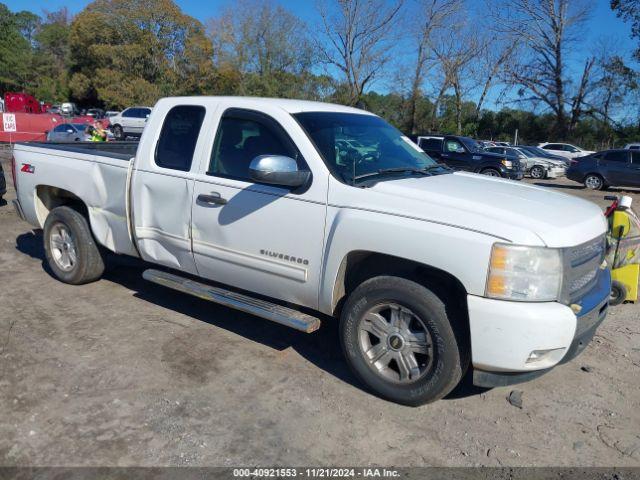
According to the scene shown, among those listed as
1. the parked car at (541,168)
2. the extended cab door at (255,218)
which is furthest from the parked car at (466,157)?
the extended cab door at (255,218)

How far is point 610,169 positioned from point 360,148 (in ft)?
60.3

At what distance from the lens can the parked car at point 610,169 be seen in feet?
63.3

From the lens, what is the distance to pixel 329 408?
363cm

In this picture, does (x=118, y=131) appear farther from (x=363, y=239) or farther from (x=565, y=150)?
(x=363, y=239)

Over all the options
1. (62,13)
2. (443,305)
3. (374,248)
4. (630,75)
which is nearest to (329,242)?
(374,248)

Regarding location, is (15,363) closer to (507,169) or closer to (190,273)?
(190,273)

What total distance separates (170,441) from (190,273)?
5.60 feet

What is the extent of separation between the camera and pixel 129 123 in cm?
3094

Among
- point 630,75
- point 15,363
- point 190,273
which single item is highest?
point 630,75

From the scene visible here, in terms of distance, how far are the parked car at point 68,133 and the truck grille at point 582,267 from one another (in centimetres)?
2366

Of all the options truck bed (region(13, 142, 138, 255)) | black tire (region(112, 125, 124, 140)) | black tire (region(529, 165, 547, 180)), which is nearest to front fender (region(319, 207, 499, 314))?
truck bed (region(13, 142, 138, 255))

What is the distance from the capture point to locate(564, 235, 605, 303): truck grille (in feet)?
10.8

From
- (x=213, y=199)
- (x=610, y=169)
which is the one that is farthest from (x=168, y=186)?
(x=610, y=169)

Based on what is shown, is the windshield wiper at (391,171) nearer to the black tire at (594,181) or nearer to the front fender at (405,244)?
the front fender at (405,244)
